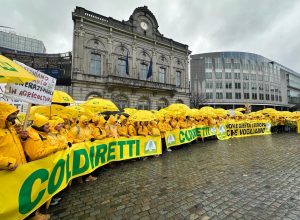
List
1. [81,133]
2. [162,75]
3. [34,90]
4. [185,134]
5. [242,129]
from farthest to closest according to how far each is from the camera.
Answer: [162,75], [242,129], [185,134], [81,133], [34,90]

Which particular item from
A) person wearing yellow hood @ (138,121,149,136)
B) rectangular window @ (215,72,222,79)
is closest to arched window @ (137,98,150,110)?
person wearing yellow hood @ (138,121,149,136)

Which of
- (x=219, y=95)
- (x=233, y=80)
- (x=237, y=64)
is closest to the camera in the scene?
(x=219, y=95)

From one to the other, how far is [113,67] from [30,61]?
14330 mm

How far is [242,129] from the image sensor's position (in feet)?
50.3

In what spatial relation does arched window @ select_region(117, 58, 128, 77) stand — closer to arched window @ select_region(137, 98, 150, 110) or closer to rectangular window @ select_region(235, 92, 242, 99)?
arched window @ select_region(137, 98, 150, 110)

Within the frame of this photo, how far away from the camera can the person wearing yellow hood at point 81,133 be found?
559 centimetres

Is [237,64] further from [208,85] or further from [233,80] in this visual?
[208,85]

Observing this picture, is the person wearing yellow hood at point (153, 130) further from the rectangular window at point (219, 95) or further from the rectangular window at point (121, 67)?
the rectangular window at point (219, 95)

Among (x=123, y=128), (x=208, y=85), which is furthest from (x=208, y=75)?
(x=123, y=128)

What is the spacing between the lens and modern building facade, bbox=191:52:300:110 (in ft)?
A: 177

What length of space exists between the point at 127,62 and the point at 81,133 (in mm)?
21095

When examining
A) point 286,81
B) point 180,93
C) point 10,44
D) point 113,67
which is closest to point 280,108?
point 286,81

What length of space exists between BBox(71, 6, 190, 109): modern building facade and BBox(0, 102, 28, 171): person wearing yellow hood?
2094cm

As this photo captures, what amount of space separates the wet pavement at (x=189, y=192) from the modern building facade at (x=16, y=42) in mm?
72925
